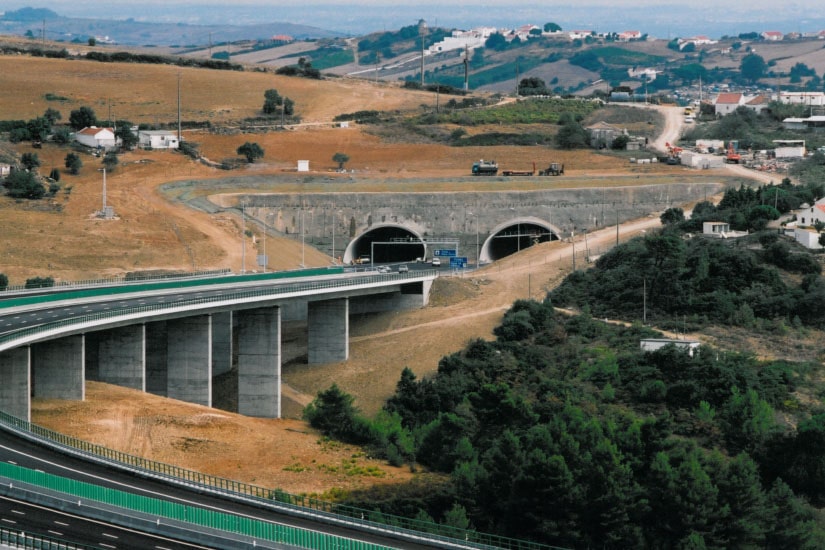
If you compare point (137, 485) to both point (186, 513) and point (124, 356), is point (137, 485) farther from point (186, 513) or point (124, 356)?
point (124, 356)

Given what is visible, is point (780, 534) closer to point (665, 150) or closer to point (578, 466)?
point (578, 466)

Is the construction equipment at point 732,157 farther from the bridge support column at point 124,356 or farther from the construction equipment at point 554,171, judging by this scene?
the bridge support column at point 124,356

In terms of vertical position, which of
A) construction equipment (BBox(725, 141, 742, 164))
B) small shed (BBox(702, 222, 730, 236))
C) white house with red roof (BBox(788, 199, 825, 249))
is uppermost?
construction equipment (BBox(725, 141, 742, 164))

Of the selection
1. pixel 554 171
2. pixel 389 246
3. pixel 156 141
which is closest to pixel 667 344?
pixel 389 246

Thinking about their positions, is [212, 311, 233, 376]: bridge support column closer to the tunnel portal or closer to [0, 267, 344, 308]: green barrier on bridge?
[0, 267, 344, 308]: green barrier on bridge

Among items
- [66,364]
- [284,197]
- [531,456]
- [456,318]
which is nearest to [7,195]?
[284,197]

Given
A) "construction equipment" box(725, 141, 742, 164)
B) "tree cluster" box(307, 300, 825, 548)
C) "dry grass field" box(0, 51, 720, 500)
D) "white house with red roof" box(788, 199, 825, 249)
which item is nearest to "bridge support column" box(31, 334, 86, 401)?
"dry grass field" box(0, 51, 720, 500)
